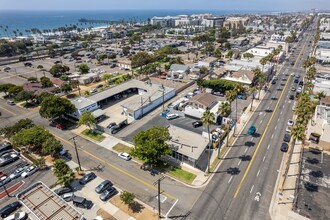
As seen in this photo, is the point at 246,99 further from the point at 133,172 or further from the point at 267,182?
the point at 133,172

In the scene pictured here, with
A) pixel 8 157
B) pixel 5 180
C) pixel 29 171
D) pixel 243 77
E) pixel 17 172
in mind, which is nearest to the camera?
pixel 5 180

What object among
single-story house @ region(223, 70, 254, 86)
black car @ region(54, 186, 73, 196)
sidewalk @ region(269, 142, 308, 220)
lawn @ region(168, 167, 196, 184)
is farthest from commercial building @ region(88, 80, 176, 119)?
sidewalk @ region(269, 142, 308, 220)

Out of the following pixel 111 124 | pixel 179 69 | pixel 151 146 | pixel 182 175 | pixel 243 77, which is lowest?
pixel 182 175

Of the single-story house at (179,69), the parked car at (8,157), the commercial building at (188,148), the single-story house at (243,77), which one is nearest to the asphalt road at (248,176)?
the commercial building at (188,148)

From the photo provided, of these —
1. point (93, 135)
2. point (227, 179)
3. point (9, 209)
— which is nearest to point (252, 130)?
point (227, 179)

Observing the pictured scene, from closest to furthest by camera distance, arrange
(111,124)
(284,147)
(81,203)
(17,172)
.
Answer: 1. (81,203)
2. (17,172)
3. (284,147)
4. (111,124)

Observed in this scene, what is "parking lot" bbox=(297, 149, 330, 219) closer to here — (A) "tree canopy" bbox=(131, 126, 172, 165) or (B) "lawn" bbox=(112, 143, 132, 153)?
(A) "tree canopy" bbox=(131, 126, 172, 165)

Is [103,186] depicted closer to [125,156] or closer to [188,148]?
[125,156]

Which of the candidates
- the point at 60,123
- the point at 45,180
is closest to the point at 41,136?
the point at 45,180
